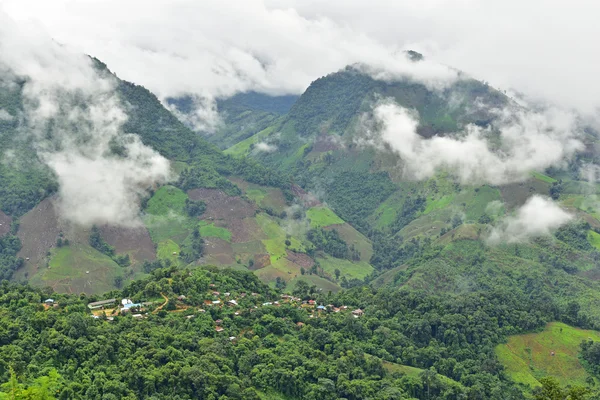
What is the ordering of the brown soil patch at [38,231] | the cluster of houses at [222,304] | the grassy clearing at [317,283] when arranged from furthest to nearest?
the grassy clearing at [317,283], the brown soil patch at [38,231], the cluster of houses at [222,304]

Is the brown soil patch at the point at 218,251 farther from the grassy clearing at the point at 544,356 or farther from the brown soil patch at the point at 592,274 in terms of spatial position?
the brown soil patch at the point at 592,274

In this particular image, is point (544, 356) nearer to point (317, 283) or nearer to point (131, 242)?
point (317, 283)

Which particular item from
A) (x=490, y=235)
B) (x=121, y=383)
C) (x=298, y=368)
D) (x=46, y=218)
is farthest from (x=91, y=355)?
(x=490, y=235)

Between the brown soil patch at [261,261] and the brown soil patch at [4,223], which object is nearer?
the brown soil patch at [4,223]

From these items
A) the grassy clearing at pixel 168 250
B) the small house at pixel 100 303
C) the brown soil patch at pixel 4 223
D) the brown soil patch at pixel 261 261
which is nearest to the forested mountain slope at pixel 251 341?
the small house at pixel 100 303

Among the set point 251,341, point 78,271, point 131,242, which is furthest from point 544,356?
point 131,242

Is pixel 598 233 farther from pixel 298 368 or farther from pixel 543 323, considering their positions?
pixel 298 368

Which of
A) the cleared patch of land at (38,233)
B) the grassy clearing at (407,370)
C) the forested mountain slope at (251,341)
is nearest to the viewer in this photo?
the forested mountain slope at (251,341)

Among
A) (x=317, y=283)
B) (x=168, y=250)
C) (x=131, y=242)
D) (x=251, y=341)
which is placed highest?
(x=317, y=283)
